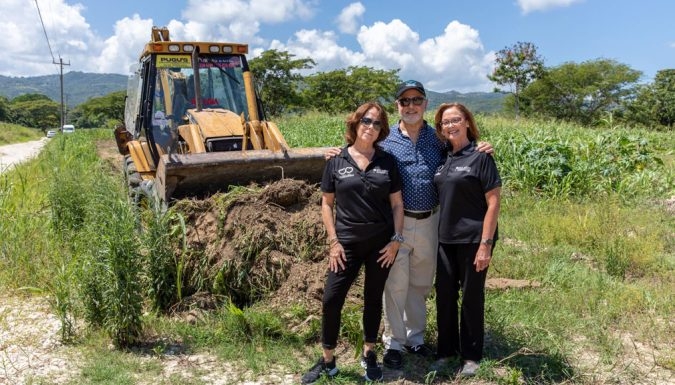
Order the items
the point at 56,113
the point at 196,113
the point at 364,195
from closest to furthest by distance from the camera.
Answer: the point at 364,195
the point at 196,113
the point at 56,113

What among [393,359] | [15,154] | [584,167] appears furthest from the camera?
[15,154]

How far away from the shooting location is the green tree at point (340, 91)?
36.2 m

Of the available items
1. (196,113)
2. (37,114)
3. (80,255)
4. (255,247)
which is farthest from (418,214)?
(37,114)

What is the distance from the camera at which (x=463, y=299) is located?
3.65 meters

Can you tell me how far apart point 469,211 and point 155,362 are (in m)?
2.39

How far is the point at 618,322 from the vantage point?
4.61 m

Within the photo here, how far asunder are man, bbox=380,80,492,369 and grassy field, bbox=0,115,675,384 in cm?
36

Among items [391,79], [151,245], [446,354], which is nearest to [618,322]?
[446,354]

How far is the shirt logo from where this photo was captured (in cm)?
346

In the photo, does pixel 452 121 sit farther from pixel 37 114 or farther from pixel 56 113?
pixel 56 113

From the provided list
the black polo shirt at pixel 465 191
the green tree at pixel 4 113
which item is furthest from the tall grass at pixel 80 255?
the green tree at pixel 4 113

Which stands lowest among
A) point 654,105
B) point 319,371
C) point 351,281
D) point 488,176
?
point 319,371

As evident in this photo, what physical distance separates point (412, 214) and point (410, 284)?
56 cm

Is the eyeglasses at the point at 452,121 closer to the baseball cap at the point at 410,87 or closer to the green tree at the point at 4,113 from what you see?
the baseball cap at the point at 410,87
